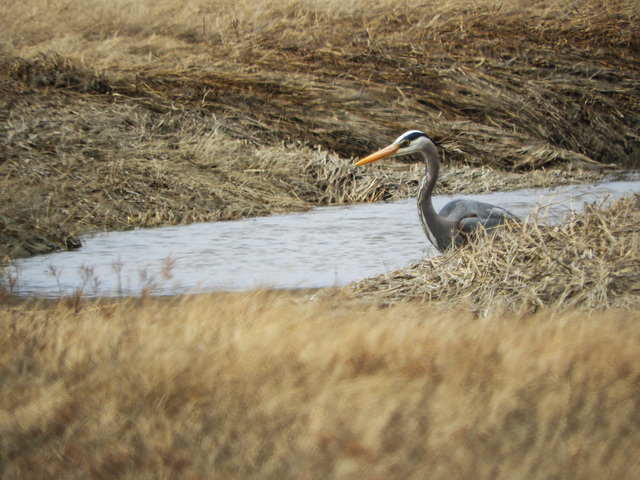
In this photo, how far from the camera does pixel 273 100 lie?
35.9 feet

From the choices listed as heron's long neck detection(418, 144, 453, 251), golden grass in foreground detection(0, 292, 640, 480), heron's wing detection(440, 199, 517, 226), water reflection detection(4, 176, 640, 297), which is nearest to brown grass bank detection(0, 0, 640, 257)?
water reflection detection(4, 176, 640, 297)

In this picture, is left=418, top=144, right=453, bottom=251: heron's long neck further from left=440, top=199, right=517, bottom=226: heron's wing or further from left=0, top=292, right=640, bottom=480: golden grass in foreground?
left=0, top=292, right=640, bottom=480: golden grass in foreground

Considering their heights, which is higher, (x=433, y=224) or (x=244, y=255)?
(x=433, y=224)

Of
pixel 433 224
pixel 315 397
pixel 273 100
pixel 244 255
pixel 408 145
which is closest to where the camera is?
pixel 315 397

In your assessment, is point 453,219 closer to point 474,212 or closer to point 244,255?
point 474,212

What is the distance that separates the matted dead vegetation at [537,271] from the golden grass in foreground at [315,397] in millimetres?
484

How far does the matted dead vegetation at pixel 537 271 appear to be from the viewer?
3.87 m

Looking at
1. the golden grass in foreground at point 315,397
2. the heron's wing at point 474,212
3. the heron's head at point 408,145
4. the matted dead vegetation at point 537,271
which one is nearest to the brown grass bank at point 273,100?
the heron's head at point 408,145

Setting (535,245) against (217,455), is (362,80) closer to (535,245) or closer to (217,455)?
(535,245)

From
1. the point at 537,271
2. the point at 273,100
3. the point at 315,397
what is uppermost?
the point at 315,397

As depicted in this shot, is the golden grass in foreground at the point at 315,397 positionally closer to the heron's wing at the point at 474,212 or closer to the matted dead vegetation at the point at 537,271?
the matted dead vegetation at the point at 537,271

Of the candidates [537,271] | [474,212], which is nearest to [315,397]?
[537,271]

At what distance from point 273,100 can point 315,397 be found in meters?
8.78

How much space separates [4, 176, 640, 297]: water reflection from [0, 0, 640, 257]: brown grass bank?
0.46 metres
